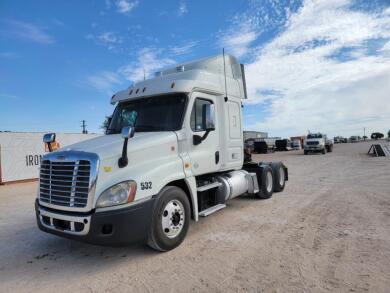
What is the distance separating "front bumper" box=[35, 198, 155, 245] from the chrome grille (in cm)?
20

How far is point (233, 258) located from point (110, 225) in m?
1.82

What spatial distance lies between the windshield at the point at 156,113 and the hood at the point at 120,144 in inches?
10.3

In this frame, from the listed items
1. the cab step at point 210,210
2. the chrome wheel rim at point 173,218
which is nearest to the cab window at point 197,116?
the chrome wheel rim at point 173,218

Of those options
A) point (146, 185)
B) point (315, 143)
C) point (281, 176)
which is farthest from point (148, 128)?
point (315, 143)

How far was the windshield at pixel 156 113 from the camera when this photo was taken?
5109 mm

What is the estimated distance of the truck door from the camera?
526 centimetres

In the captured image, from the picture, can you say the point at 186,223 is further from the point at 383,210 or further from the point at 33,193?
the point at 33,193

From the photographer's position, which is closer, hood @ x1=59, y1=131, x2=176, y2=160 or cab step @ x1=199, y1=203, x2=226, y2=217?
hood @ x1=59, y1=131, x2=176, y2=160

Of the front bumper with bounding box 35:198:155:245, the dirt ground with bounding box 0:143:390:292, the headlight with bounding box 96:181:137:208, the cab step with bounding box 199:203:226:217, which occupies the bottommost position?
the dirt ground with bounding box 0:143:390:292

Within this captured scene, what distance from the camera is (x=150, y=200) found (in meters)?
4.12

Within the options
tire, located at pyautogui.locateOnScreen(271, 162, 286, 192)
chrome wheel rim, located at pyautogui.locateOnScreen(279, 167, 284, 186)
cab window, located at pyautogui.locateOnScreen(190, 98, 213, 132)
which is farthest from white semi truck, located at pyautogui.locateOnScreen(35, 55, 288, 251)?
chrome wheel rim, located at pyautogui.locateOnScreen(279, 167, 284, 186)

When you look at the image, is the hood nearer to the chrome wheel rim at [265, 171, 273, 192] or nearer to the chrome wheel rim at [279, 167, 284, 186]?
the chrome wheel rim at [265, 171, 273, 192]

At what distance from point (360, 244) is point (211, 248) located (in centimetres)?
236

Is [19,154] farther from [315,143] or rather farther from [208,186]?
[315,143]
